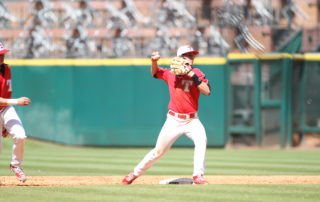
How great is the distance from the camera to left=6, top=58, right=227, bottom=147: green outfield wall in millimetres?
18047

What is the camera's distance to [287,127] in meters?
18.1

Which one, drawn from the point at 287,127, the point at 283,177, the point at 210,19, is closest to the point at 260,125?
the point at 287,127

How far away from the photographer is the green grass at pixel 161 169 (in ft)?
27.2

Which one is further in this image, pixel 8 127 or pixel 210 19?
pixel 210 19

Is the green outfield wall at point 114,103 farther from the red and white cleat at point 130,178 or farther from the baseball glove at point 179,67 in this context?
the baseball glove at point 179,67

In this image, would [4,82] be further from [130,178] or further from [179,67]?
[179,67]

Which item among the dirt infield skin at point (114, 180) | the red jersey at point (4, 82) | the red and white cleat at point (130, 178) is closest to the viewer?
the red jersey at point (4, 82)

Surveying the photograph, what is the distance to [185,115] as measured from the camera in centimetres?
952

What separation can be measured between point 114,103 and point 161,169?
5.65 m

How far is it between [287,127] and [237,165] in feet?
15.6

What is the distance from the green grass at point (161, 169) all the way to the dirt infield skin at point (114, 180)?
2.45 ft

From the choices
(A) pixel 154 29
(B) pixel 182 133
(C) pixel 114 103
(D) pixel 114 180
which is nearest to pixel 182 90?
(B) pixel 182 133

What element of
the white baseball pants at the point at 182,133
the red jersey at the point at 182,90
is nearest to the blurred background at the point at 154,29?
the red jersey at the point at 182,90

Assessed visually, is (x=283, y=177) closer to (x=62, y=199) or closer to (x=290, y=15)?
(x=62, y=199)
